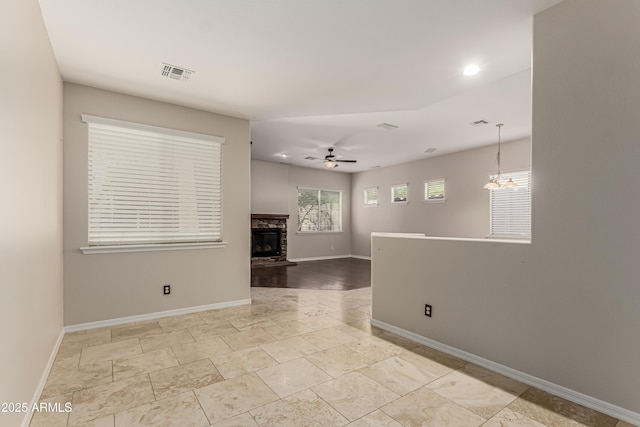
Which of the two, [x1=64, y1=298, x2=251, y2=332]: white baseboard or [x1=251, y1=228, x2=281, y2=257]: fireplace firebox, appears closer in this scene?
[x1=64, y1=298, x2=251, y2=332]: white baseboard

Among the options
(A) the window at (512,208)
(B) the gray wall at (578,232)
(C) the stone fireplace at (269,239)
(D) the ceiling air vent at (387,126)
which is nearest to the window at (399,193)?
(A) the window at (512,208)

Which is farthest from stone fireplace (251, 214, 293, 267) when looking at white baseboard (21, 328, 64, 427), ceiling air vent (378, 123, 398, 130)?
white baseboard (21, 328, 64, 427)

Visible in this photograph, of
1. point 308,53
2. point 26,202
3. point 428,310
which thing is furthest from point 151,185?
point 428,310

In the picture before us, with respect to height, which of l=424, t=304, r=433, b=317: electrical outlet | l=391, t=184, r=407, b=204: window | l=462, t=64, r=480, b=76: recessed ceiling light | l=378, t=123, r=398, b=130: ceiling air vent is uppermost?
l=378, t=123, r=398, b=130: ceiling air vent

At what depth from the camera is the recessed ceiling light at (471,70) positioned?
3.03m

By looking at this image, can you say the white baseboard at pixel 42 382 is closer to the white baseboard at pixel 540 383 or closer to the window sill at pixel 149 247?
the window sill at pixel 149 247

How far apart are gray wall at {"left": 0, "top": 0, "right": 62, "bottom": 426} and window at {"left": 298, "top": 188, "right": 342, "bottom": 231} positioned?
6974 millimetres

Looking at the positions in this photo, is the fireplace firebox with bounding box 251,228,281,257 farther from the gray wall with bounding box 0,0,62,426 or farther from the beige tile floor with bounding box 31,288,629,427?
Result: the gray wall with bounding box 0,0,62,426

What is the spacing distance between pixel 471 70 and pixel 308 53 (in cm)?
164

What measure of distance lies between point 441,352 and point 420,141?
4561mm

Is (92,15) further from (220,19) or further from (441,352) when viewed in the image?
(441,352)

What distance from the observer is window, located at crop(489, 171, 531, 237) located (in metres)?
6.27

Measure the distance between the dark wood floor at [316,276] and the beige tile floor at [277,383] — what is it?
2.36 m

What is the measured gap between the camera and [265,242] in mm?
8719
